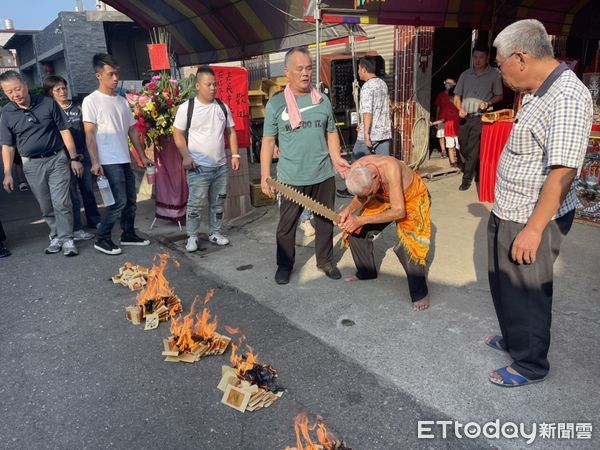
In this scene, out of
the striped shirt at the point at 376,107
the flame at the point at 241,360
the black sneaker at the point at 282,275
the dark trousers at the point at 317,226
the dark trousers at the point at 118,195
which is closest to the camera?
the flame at the point at 241,360

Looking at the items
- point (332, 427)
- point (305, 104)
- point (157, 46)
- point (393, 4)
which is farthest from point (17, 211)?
point (332, 427)

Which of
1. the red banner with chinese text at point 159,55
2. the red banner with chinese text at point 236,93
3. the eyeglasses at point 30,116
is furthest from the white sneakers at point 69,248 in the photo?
the red banner with chinese text at point 159,55

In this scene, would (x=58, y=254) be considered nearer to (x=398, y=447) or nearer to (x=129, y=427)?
(x=129, y=427)

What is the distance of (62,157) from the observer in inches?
193

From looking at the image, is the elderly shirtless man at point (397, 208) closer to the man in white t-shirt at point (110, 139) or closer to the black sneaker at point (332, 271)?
the black sneaker at point (332, 271)

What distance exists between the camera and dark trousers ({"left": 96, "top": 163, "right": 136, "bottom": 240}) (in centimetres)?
489

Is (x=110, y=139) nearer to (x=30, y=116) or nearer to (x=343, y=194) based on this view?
(x=30, y=116)

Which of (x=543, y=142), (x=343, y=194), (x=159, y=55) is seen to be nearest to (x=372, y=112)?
(x=343, y=194)

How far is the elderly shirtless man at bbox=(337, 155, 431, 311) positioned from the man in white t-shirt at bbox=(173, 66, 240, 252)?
195 cm

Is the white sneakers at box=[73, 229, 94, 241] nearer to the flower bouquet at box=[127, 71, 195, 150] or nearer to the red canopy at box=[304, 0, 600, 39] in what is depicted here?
the flower bouquet at box=[127, 71, 195, 150]

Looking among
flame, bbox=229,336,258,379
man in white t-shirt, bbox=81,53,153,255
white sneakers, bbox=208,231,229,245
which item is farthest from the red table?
man in white t-shirt, bbox=81,53,153,255

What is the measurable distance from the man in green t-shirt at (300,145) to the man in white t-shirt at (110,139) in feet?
Result: 6.19

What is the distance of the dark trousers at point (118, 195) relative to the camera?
489cm

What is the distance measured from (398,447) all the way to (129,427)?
1.41 meters
